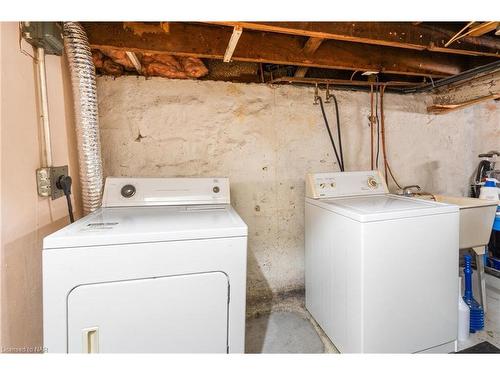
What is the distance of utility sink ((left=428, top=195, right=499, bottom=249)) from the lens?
1.63 metres

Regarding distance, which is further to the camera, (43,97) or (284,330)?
(284,330)

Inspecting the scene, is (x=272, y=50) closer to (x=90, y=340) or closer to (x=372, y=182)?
(x=372, y=182)

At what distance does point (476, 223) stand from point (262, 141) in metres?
1.53

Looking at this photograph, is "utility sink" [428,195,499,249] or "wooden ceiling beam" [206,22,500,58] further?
"utility sink" [428,195,499,249]

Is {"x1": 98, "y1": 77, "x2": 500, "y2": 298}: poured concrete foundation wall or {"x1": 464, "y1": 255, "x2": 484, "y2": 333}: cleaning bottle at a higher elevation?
{"x1": 98, "y1": 77, "x2": 500, "y2": 298}: poured concrete foundation wall

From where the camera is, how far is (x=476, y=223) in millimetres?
1670

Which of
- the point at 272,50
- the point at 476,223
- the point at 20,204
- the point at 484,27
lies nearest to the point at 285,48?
the point at 272,50

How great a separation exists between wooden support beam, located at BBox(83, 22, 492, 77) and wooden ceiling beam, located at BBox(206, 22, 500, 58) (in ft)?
0.70

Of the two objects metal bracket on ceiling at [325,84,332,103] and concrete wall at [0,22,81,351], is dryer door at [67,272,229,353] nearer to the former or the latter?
concrete wall at [0,22,81,351]

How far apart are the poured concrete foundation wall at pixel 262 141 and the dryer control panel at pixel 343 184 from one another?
0.77ft

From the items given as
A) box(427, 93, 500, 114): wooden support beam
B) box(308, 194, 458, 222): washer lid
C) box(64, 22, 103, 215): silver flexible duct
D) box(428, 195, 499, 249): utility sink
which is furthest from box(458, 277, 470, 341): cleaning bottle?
box(64, 22, 103, 215): silver flexible duct
